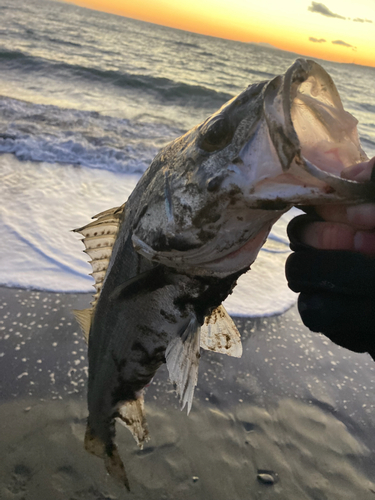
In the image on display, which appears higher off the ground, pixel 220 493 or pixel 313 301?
pixel 313 301

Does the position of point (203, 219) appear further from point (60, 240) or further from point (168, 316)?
point (60, 240)

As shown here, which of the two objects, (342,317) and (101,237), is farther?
(101,237)

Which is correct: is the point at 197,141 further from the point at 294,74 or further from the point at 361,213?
the point at 361,213

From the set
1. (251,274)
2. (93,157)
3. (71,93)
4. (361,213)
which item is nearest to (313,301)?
(361,213)

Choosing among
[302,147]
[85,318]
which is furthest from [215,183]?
[85,318]

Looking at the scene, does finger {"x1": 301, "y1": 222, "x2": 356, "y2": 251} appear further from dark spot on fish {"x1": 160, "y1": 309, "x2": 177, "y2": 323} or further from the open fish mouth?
dark spot on fish {"x1": 160, "y1": 309, "x2": 177, "y2": 323}
